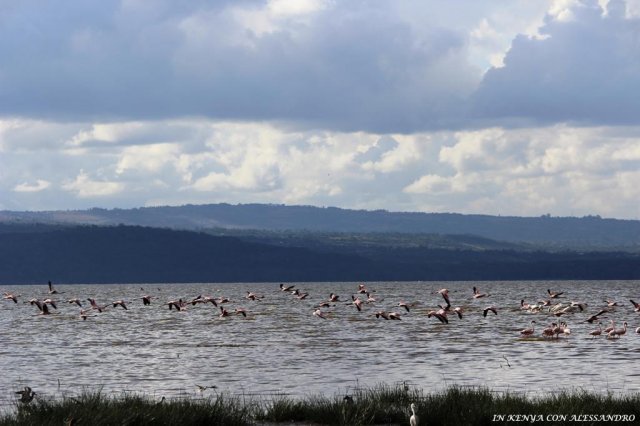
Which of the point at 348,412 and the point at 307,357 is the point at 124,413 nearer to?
the point at 348,412

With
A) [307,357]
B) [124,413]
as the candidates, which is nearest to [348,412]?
[124,413]

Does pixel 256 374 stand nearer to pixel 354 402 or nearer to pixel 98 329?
pixel 354 402

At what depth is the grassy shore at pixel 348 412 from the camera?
22.5 meters

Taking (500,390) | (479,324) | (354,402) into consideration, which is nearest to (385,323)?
(479,324)

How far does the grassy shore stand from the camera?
22.5 meters

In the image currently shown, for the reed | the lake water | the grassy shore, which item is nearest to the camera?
the reed

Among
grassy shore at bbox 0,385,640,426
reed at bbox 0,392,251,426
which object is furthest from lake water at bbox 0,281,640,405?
reed at bbox 0,392,251,426

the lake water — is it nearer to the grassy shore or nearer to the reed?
the grassy shore

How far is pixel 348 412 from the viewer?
79.3 ft

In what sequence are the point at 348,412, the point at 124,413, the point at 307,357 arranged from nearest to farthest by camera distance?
the point at 124,413, the point at 348,412, the point at 307,357

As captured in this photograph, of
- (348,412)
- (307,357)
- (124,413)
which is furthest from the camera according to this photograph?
(307,357)

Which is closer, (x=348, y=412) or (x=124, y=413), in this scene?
(x=124, y=413)

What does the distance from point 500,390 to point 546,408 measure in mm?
8197

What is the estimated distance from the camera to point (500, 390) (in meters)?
31.7
